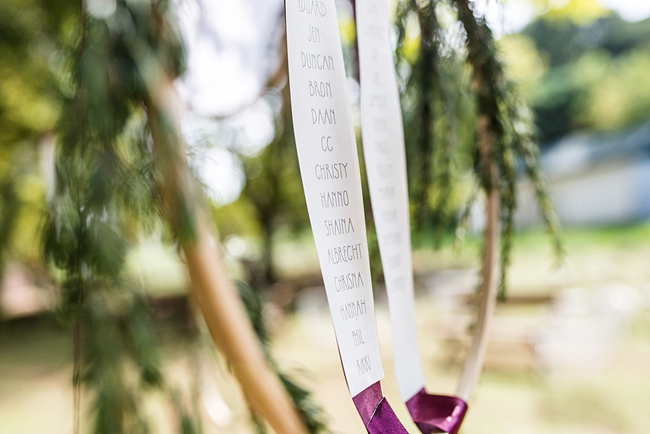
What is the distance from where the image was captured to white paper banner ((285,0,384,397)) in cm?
52

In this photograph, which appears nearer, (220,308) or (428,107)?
(220,308)

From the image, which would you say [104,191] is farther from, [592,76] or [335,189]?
[592,76]

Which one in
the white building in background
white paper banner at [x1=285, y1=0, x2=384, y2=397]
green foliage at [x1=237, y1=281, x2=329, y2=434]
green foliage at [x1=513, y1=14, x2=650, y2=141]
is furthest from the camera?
green foliage at [x1=513, y1=14, x2=650, y2=141]

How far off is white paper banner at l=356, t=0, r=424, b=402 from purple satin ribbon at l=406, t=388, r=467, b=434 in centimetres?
2

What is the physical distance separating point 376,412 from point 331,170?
0.89 feet

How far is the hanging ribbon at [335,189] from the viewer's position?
20.5 inches

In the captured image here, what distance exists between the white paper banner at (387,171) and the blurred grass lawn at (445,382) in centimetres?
44

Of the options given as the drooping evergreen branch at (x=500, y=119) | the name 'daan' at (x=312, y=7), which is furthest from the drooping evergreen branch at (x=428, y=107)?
the name 'daan' at (x=312, y=7)

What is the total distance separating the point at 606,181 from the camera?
15359mm

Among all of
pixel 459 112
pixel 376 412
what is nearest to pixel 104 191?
pixel 376 412

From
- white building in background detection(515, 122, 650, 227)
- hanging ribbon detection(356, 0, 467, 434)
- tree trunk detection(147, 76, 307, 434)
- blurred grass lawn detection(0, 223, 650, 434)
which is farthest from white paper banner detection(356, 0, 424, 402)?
white building in background detection(515, 122, 650, 227)

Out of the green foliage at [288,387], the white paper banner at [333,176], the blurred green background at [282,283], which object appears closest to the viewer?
the white paper banner at [333,176]

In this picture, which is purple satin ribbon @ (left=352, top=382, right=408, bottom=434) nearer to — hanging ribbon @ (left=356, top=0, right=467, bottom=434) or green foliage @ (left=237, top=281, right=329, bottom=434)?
hanging ribbon @ (left=356, top=0, right=467, bottom=434)

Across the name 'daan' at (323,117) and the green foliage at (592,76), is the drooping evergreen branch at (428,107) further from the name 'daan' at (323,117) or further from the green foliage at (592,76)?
the green foliage at (592,76)
